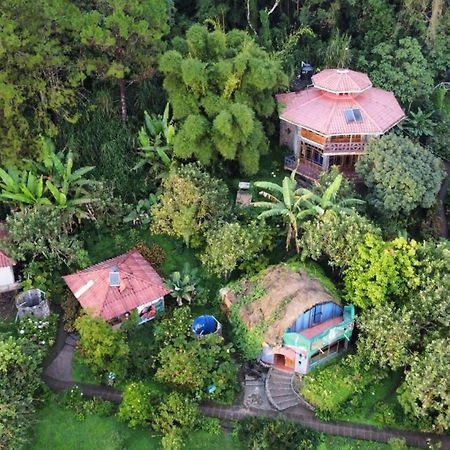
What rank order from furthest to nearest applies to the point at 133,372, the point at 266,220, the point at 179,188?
the point at 266,220 → the point at 179,188 → the point at 133,372

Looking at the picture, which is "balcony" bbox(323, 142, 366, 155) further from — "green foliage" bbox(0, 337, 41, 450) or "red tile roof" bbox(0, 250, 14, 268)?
"green foliage" bbox(0, 337, 41, 450)

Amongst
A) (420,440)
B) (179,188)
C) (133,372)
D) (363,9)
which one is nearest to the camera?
(420,440)

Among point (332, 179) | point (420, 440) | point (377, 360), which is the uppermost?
point (332, 179)

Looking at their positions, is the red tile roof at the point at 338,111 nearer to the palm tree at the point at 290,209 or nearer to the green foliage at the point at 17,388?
the palm tree at the point at 290,209

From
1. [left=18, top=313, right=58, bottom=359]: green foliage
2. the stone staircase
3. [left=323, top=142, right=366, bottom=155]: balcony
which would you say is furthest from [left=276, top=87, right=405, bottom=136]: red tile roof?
[left=18, top=313, right=58, bottom=359]: green foliage

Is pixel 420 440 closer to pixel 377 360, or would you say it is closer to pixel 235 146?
pixel 377 360

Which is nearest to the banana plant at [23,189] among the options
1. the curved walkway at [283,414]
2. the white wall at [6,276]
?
the white wall at [6,276]

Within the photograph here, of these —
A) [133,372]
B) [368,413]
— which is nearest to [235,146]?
[133,372]
